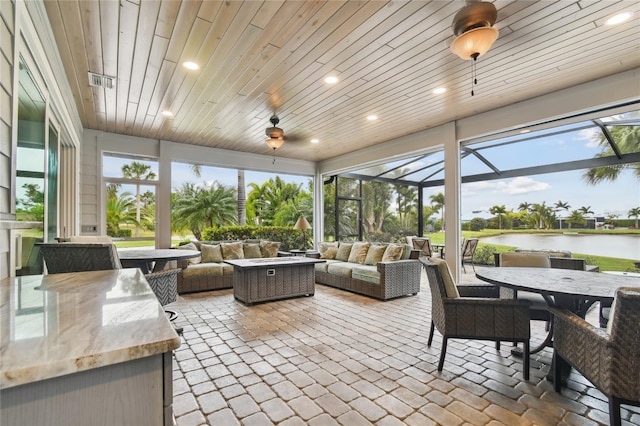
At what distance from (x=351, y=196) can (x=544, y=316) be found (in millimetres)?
5851

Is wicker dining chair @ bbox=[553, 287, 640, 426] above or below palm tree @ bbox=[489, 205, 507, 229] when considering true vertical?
below

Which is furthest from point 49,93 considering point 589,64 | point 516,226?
point 516,226

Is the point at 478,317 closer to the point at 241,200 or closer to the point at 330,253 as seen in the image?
the point at 330,253

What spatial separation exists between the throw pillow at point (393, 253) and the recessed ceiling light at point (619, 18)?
3.63m

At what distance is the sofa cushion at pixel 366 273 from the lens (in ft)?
16.4

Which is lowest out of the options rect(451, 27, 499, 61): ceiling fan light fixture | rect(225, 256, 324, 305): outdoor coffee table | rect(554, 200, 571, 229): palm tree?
rect(225, 256, 324, 305): outdoor coffee table

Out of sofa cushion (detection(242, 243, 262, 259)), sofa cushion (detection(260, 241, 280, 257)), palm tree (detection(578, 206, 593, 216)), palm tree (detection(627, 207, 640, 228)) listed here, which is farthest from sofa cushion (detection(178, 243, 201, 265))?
palm tree (detection(627, 207, 640, 228))

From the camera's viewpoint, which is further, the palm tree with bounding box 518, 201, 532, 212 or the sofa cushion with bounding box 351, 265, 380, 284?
the palm tree with bounding box 518, 201, 532, 212

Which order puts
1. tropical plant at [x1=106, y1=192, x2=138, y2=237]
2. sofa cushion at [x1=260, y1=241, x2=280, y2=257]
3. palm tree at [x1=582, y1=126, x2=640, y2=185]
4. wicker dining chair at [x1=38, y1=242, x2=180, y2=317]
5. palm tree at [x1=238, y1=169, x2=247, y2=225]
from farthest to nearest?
1. palm tree at [x1=238, y1=169, x2=247, y2=225]
2. sofa cushion at [x1=260, y1=241, x2=280, y2=257]
3. tropical plant at [x1=106, y1=192, x2=138, y2=237]
4. palm tree at [x1=582, y1=126, x2=640, y2=185]
5. wicker dining chair at [x1=38, y1=242, x2=180, y2=317]

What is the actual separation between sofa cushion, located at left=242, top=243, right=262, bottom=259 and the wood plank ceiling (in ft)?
8.55

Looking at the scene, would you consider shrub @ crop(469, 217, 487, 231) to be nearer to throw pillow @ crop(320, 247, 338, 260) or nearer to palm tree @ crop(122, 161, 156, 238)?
throw pillow @ crop(320, 247, 338, 260)

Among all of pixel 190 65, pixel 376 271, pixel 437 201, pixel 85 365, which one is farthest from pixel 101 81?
pixel 437 201

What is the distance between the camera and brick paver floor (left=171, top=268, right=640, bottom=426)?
1.98 metres

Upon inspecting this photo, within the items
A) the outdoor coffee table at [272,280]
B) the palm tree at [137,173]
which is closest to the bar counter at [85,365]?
the outdoor coffee table at [272,280]
